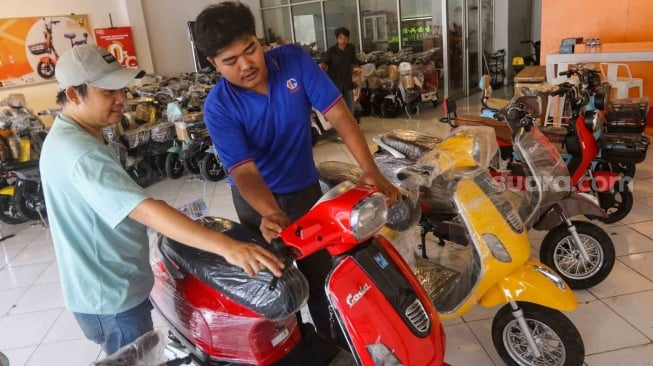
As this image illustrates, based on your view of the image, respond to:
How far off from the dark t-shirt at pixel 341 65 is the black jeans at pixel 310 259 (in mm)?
4531

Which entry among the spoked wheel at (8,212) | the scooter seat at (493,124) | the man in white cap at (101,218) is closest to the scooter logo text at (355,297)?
the man in white cap at (101,218)

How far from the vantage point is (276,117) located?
5.26ft

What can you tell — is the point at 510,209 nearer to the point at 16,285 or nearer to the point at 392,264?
the point at 392,264

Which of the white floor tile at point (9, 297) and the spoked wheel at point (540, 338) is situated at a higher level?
the spoked wheel at point (540, 338)

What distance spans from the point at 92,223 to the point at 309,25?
9.25m

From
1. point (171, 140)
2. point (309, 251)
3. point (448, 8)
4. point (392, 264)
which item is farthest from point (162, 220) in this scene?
point (448, 8)

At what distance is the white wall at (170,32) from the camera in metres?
8.38

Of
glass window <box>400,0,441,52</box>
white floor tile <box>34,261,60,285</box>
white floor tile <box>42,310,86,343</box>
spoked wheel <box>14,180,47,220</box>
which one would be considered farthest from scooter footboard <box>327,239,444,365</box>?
glass window <box>400,0,441,52</box>

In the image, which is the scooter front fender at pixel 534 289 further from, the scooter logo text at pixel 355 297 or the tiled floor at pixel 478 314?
the scooter logo text at pixel 355 297

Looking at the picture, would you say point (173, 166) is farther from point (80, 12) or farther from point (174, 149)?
point (80, 12)

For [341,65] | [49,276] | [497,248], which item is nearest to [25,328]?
[49,276]

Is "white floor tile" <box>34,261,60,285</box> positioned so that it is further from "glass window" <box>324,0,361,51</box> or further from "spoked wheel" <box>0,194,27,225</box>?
"glass window" <box>324,0,361,51</box>

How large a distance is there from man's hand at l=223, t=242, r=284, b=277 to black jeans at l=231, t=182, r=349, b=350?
2.19 ft

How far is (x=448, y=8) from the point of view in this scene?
7742 mm
